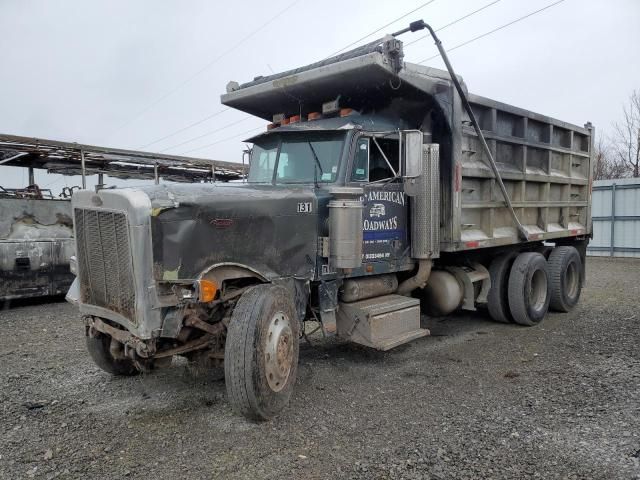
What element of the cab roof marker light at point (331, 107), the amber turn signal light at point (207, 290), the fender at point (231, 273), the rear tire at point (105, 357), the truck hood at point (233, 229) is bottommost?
the rear tire at point (105, 357)

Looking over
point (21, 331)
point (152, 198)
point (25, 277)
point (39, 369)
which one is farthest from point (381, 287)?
point (25, 277)

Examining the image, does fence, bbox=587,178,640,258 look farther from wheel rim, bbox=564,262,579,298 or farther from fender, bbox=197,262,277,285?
fender, bbox=197,262,277,285

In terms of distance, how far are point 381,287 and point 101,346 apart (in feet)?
9.69

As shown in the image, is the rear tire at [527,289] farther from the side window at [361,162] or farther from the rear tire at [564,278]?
the side window at [361,162]

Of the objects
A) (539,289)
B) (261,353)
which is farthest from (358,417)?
(539,289)

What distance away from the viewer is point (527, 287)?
24.4 feet

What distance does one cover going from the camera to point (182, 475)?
328 cm

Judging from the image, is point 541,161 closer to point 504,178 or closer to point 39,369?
point 504,178

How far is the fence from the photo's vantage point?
16859 millimetres

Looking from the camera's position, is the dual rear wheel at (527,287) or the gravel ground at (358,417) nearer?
the gravel ground at (358,417)

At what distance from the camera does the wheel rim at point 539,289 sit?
25.8 ft

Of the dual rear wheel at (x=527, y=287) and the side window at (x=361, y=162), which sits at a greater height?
the side window at (x=361, y=162)

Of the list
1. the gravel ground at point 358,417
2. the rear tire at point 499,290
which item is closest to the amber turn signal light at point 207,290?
the gravel ground at point 358,417

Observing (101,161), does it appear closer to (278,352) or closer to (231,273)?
(231,273)
